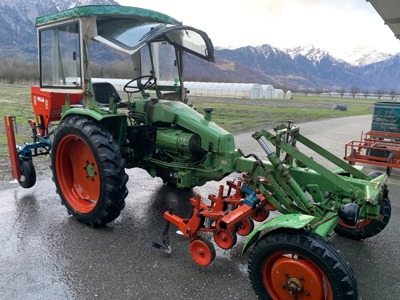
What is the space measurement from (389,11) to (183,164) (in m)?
9.30

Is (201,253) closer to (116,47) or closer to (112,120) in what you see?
(112,120)

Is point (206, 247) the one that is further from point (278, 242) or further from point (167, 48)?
point (167, 48)

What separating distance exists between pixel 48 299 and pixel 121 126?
2.16m

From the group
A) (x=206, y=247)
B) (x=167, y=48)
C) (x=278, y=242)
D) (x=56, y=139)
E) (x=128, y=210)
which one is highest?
(x=167, y=48)

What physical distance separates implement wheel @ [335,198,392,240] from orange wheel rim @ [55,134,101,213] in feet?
10.2

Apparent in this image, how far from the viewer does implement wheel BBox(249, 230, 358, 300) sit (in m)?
2.41

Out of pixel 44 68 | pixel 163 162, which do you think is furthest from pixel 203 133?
pixel 44 68

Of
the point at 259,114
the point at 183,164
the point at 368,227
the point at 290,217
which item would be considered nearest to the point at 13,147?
the point at 183,164

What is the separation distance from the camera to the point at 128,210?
484cm

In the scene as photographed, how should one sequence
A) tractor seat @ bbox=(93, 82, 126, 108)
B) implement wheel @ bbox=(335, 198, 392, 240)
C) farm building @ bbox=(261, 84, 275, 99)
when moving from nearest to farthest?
implement wheel @ bbox=(335, 198, 392, 240)
tractor seat @ bbox=(93, 82, 126, 108)
farm building @ bbox=(261, 84, 275, 99)

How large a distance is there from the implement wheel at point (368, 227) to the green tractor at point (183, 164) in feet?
0.04

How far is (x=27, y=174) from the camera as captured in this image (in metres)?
5.21

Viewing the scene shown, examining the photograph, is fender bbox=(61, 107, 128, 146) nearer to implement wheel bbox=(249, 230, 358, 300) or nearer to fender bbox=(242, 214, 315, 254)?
fender bbox=(242, 214, 315, 254)

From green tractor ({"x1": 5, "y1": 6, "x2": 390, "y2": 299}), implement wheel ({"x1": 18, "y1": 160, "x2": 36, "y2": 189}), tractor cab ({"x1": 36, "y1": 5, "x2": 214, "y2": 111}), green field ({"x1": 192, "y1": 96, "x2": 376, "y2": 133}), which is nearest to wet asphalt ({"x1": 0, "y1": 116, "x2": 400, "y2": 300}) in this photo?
green tractor ({"x1": 5, "y1": 6, "x2": 390, "y2": 299})
